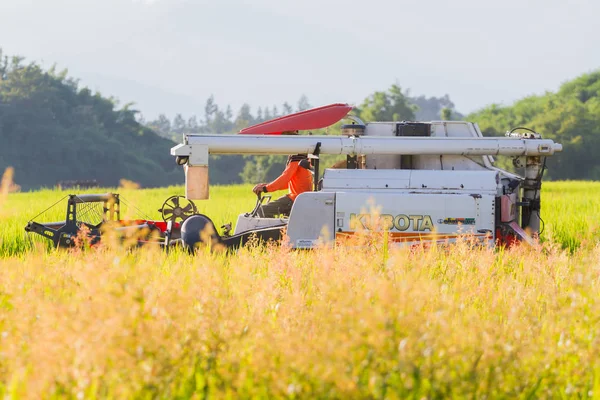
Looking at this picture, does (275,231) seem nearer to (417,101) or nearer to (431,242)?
(431,242)

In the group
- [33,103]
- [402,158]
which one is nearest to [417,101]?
[33,103]

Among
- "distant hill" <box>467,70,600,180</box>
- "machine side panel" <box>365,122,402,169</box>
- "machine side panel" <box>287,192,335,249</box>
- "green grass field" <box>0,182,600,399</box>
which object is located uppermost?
"distant hill" <box>467,70,600,180</box>

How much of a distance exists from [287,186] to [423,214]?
6.16ft

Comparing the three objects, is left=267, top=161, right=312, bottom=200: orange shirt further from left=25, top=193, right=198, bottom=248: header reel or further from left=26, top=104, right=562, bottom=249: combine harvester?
left=25, top=193, right=198, bottom=248: header reel

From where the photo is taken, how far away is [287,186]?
9641 mm

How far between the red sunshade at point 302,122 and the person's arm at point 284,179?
478 millimetres

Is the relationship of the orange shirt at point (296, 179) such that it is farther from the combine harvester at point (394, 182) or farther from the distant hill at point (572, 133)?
the distant hill at point (572, 133)

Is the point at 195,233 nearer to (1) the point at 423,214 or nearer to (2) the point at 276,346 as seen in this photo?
(1) the point at 423,214

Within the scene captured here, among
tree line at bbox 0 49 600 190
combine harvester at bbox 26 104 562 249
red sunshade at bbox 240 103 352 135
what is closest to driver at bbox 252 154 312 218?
combine harvester at bbox 26 104 562 249

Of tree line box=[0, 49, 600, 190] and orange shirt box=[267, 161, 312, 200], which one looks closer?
orange shirt box=[267, 161, 312, 200]

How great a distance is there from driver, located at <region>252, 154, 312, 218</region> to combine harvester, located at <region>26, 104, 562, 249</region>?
0.13 metres

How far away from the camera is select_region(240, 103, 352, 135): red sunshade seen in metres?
9.57

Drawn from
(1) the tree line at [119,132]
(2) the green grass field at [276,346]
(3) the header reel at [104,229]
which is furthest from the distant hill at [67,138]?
(2) the green grass field at [276,346]

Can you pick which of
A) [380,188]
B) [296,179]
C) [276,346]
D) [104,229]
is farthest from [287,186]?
[276,346]
